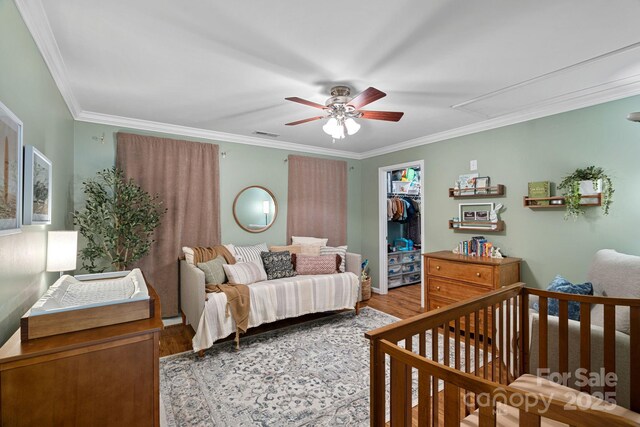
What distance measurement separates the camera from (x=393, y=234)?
6.14 metres

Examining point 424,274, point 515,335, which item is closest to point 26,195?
point 515,335

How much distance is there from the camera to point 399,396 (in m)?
1.17

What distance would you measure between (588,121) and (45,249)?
15.3 ft

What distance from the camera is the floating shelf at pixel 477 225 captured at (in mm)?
3547

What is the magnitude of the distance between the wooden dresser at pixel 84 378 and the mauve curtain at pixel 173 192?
8.14ft

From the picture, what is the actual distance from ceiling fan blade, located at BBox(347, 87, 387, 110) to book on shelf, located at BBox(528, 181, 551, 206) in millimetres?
2166

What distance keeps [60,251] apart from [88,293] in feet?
2.14

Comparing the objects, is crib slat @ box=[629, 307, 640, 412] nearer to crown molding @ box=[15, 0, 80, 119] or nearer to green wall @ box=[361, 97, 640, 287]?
green wall @ box=[361, 97, 640, 287]

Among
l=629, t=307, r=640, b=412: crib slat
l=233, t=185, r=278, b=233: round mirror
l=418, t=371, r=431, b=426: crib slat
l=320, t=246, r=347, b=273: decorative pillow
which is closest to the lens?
l=418, t=371, r=431, b=426: crib slat

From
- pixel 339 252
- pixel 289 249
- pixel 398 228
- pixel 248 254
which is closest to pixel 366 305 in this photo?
pixel 339 252

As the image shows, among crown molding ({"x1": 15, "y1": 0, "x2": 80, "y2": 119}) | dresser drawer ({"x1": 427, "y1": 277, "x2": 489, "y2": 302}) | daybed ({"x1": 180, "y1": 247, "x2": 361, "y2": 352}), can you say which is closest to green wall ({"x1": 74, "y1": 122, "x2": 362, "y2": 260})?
Result: crown molding ({"x1": 15, "y1": 0, "x2": 80, "y2": 119})

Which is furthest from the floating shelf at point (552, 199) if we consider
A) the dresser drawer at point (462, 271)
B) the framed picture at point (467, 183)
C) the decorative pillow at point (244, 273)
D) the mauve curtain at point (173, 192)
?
the mauve curtain at point (173, 192)

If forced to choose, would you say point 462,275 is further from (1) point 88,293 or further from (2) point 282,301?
(1) point 88,293

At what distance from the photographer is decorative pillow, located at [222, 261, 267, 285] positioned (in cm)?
345
